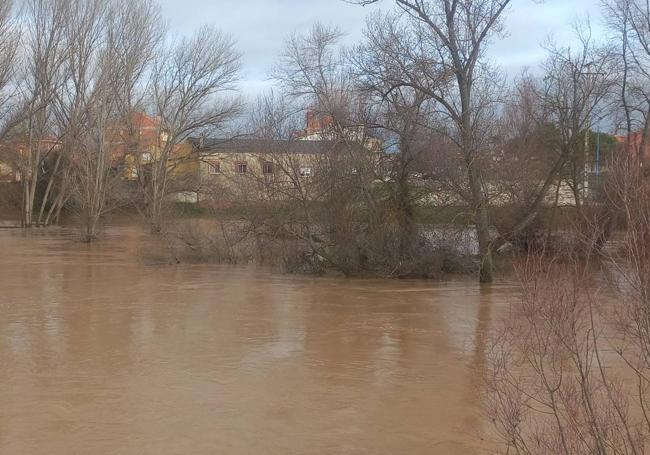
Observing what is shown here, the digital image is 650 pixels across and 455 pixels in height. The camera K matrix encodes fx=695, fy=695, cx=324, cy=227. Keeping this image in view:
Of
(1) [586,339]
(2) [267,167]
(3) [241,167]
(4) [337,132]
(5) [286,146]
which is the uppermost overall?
(4) [337,132]

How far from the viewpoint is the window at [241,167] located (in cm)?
2402

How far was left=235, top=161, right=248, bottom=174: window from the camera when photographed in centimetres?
2402

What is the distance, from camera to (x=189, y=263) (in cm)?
2484

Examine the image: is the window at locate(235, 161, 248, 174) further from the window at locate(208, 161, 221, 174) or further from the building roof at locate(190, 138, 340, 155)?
the window at locate(208, 161, 221, 174)

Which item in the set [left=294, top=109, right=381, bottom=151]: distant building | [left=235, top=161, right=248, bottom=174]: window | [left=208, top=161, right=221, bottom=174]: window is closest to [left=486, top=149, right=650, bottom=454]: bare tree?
[left=294, top=109, right=381, bottom=151]: distant building

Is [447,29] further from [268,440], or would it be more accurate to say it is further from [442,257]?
[268,440]

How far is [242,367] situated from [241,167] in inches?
604

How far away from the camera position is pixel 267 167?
74.5 ft

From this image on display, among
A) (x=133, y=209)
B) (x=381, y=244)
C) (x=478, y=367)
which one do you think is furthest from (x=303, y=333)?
(x=133, y=209)

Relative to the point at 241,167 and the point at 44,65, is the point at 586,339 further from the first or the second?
the point at 44,65

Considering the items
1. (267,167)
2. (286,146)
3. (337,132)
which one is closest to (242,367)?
(337,132)

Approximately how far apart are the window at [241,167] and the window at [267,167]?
45.1 inches

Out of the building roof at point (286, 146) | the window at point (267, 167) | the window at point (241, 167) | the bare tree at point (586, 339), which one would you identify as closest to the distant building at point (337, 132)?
the building roof at point (286, 146)

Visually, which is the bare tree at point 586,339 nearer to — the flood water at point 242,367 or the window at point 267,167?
the flood water at point 242,367
